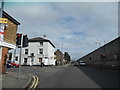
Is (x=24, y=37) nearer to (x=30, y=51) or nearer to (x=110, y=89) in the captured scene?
(x=110, y=89)

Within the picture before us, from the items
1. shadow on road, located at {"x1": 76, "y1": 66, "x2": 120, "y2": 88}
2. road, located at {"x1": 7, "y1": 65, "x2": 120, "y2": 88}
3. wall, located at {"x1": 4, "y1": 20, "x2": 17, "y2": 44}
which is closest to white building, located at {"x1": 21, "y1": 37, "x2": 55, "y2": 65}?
wall, located at {"x1": 4, "y1": 20, "x2": 17, "y2": 44}

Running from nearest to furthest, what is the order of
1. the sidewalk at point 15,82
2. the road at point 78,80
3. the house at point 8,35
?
the sidewalk at point 15,82 < the road at point 78,80 < the house at point 8,35

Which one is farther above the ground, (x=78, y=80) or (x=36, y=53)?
(x=36, y=53)

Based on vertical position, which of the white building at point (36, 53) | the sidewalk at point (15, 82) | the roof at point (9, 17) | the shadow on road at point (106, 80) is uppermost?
the roof at point (9, 17)

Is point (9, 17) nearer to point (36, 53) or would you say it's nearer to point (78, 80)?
point (78, 80)

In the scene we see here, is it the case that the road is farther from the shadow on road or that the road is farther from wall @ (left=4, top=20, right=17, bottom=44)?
wall @ (left=4, top=20, right=17, bottom=44)

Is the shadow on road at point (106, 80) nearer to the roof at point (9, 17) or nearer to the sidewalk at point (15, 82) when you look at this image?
the sidewalk at point (15, 82)

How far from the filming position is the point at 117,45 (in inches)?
713

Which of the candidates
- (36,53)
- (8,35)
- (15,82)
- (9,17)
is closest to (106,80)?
(15,82)

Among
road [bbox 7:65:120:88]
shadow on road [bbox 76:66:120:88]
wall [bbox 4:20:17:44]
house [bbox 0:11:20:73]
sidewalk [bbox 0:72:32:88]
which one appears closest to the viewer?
sidewalk [bbox 0:72:32:88]

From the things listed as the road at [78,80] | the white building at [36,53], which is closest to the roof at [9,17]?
the road at [78,80]

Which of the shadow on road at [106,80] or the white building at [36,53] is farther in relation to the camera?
the white building at [36,53]

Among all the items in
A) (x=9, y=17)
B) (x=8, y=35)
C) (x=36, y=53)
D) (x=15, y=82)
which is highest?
(x=9, y=17)

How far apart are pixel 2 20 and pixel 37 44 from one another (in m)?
37.5
